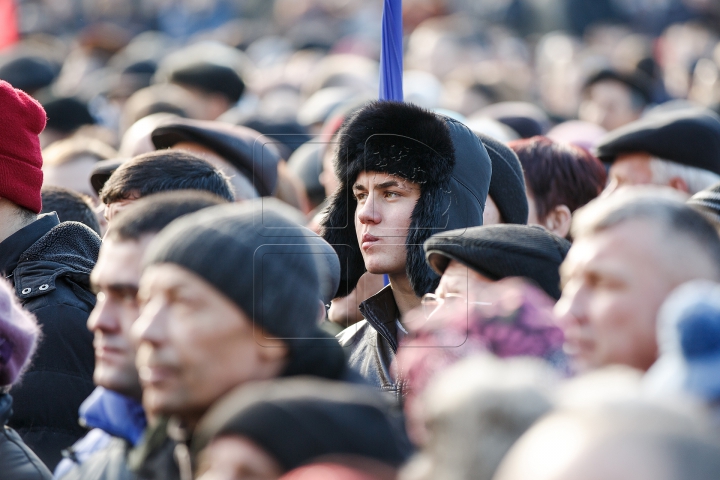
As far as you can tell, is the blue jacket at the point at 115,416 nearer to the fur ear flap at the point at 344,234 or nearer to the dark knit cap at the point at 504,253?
the dark knit cap at the point at 504,253

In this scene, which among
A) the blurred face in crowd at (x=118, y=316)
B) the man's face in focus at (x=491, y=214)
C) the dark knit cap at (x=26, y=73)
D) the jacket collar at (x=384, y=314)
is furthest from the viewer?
the dark knit cap at (x=26, y=73)

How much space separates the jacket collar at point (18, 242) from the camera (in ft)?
12.8

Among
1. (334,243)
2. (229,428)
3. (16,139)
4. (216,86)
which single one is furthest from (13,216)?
(216,86)

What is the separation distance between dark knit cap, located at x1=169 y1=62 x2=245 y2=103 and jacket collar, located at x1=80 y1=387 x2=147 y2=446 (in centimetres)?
593

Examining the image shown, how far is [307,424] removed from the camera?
197 centimetres

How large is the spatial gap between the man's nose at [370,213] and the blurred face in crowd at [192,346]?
50.5 inches

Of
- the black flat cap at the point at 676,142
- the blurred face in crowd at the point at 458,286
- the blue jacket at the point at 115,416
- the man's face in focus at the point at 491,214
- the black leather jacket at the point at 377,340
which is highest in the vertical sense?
the blurred face in crowd at the point at 458,286

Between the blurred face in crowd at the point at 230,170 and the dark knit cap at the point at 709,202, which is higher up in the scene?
the dark knit cap at the point at 709,202

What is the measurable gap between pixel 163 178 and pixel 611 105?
587 centimetres

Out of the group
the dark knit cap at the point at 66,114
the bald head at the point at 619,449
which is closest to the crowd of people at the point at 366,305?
the bald head at the point at 619,449

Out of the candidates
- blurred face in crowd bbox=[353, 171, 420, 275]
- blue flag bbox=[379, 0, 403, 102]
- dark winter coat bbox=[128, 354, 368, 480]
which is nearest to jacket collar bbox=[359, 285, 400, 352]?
blurred face in crowd bbox=[353, 171, 420, 275]

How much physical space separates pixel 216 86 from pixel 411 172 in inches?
199

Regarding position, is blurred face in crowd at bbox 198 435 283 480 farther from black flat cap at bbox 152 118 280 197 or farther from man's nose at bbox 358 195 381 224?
black flat cap at bbox 152 118 280 197

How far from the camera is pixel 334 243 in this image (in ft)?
13.2
